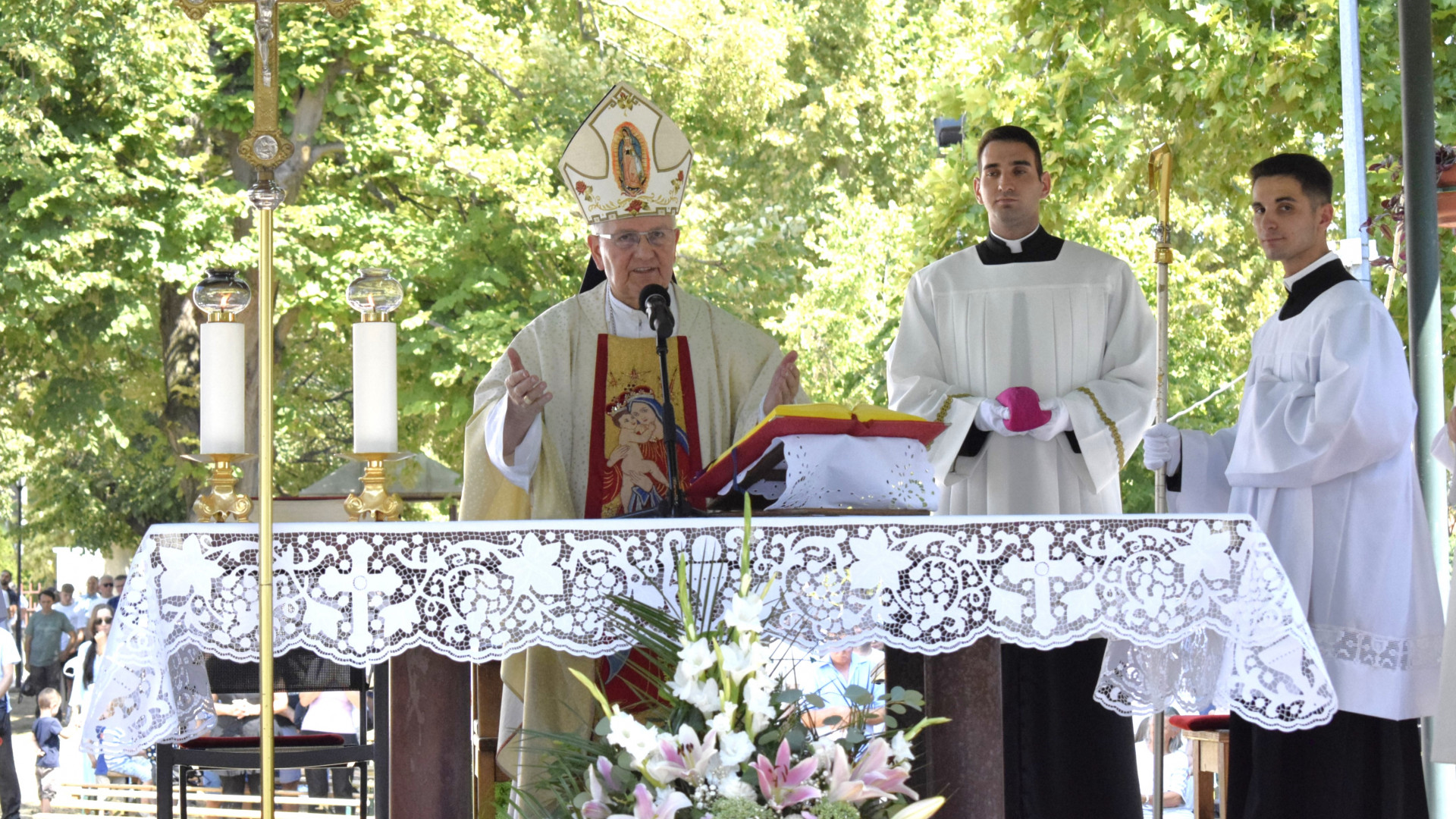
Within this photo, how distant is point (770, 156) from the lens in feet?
65.3

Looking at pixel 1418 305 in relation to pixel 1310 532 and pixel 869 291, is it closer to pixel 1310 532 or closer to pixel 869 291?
pixel 1310 532

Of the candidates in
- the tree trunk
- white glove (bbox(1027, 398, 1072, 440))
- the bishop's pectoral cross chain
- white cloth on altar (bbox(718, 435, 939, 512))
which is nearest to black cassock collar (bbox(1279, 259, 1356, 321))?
white glove (bbox(1027, 398, 1072, 440))

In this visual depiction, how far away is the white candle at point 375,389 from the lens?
11.0ft

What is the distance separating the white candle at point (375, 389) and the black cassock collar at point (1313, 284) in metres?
2.22

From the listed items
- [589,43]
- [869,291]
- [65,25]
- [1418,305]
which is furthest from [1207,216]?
[1418,305]

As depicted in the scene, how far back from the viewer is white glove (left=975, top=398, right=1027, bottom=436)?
4250 mm

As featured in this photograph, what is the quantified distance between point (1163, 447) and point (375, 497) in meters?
1.95

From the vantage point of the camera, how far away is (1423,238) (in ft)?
15.8

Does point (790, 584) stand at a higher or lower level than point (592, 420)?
lower

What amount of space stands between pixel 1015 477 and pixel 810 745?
2.04 meters

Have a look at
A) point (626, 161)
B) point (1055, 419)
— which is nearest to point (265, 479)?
point (626, 161)

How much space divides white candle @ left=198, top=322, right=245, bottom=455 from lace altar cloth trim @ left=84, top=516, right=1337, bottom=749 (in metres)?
0.39

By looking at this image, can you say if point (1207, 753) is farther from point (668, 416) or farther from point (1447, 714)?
point (668, 416)

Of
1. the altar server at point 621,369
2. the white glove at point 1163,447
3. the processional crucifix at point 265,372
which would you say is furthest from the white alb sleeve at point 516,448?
the white glove at point 1163,447
